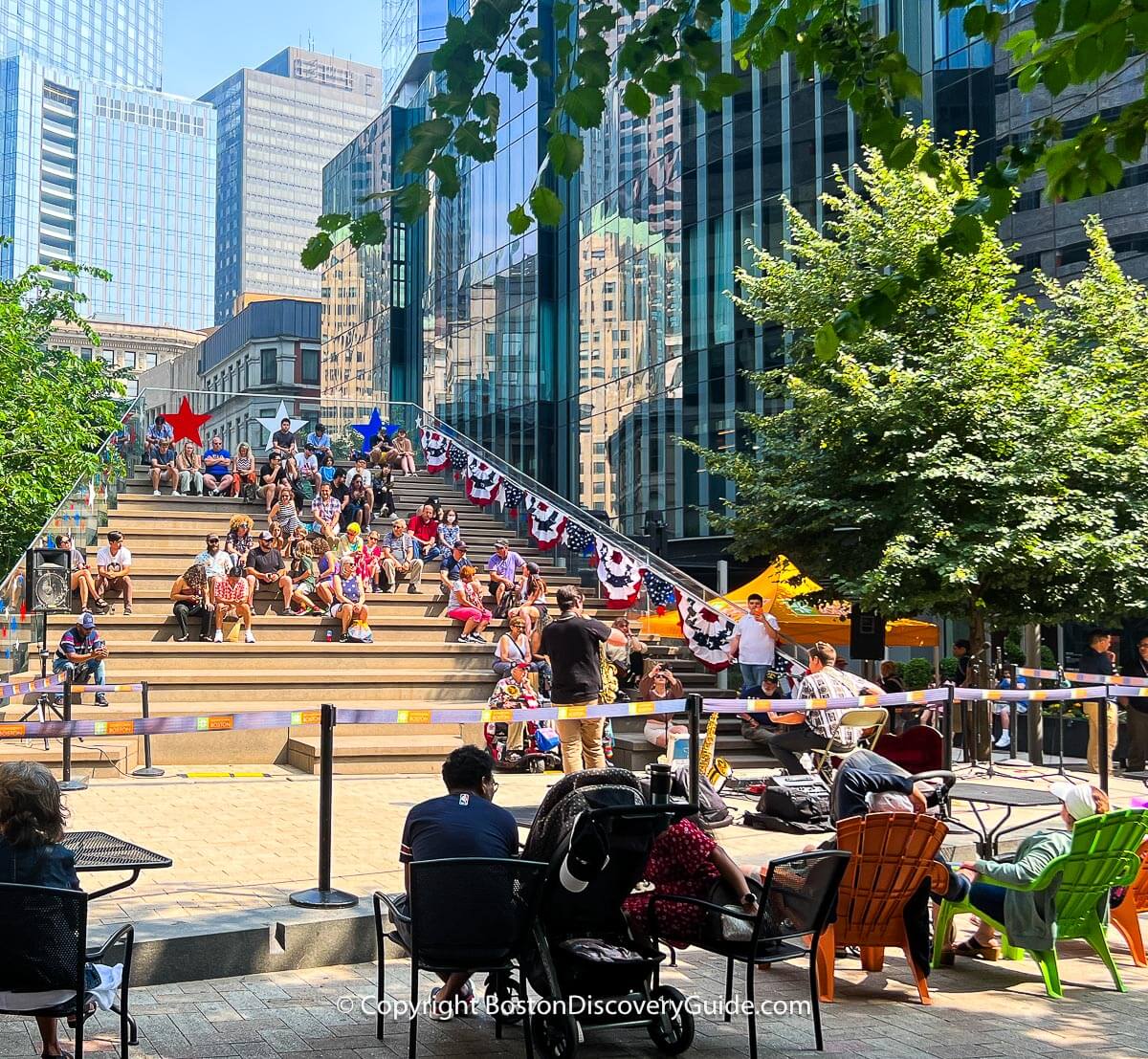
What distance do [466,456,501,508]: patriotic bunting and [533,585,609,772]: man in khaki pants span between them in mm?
15747

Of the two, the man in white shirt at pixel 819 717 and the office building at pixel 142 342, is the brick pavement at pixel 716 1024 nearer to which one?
the man in white shirt at pixel 819 717

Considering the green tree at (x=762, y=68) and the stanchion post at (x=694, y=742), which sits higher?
the green tree at (x=762, y=68)

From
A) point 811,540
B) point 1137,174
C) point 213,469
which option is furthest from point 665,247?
point 811,540

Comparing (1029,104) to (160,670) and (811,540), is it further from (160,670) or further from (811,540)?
(160,670)

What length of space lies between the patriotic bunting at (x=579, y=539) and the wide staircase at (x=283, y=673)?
0.79 metres

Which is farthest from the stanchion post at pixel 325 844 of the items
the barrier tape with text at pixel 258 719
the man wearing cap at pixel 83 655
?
the man wearing cap at pixel 83 655

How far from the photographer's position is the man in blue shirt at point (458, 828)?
19.0 feet

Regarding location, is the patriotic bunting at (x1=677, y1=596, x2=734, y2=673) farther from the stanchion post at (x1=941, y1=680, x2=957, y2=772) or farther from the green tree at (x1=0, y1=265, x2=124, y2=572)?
the green tree at (x1=0, y1=265, x2=124, y2=572)

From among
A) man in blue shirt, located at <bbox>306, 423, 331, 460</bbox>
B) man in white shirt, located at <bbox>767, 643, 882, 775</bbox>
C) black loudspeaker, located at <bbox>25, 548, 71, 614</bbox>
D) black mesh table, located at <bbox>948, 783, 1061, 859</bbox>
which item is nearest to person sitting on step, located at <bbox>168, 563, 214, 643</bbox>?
black loudspeaker, located at <bbox>25, 548, 71, 614</bbox>

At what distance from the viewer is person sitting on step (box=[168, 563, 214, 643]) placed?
18.2 meters

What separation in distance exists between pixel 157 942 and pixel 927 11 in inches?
1068

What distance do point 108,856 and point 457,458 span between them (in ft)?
84.2

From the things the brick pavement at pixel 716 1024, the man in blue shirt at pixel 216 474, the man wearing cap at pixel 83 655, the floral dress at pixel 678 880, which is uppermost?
the man in blue shirt at pixel 216 474

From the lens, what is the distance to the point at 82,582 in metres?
18.4
